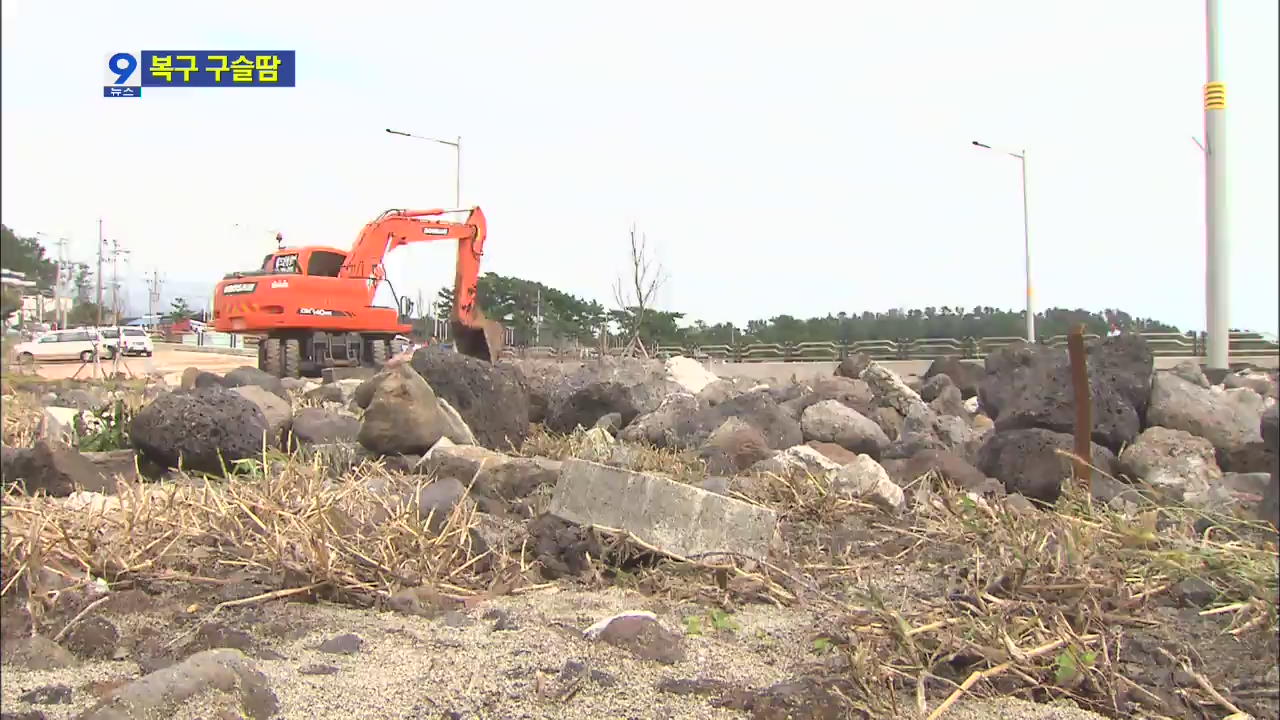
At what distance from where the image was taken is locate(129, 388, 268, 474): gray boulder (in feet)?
18.6

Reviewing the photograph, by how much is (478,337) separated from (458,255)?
2401mm

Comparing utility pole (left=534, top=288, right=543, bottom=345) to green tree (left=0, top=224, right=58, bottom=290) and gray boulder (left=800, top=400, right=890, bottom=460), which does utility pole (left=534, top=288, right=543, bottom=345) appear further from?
green tree (left=0, top=224, right=58, bottom=290)

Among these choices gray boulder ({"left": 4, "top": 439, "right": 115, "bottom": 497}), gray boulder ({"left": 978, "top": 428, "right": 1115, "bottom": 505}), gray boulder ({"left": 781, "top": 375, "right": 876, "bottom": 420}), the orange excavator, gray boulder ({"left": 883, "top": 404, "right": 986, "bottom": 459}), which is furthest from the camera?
the orange excavator

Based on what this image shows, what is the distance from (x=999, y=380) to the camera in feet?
24.8

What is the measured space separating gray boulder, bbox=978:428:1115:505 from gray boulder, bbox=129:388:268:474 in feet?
13.3

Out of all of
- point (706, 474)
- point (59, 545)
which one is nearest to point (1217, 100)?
point (59, 545)

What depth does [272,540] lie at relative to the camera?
3.55 metres

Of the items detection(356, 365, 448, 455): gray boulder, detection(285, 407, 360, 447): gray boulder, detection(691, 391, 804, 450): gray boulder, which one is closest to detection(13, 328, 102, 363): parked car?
detection(356, 365, 448, 455): gray boulder

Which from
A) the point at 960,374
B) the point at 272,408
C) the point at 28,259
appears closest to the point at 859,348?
the point at 28,259

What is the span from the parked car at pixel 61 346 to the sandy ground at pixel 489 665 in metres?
0.99

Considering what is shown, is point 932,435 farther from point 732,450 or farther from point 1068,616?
point 1068,616

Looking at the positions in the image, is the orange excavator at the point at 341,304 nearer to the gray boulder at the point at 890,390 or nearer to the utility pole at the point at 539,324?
the utility pole at the point at 539,324

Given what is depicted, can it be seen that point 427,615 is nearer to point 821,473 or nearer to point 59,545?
point 59,545

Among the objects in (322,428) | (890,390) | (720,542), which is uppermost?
(890,390)
